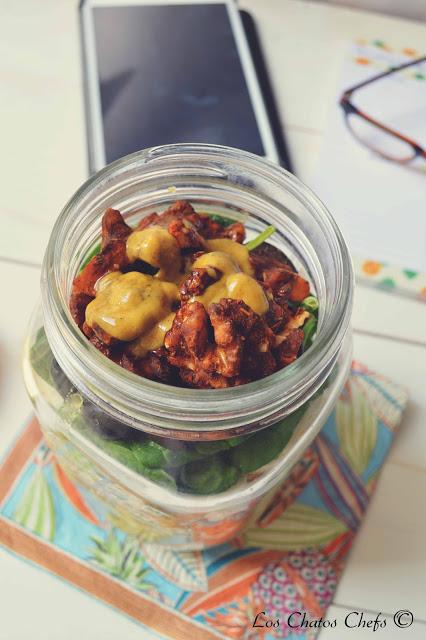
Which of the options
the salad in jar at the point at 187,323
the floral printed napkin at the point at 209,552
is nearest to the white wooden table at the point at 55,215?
the floral printed napkin at the point at 209,552

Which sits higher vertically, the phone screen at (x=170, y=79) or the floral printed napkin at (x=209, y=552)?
the phone screen at (x=170, y=79)

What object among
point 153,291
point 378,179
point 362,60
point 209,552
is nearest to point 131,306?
point 153,291

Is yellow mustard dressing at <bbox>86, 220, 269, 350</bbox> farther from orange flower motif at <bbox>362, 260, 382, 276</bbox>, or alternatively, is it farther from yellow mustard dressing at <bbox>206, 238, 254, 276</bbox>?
orange flower motif at <bbox>362, 260, 382, 276</bbox>

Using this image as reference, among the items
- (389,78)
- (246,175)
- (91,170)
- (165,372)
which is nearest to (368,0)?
(389,78)

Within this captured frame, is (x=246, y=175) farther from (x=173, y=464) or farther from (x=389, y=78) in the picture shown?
(x=389, y=78)

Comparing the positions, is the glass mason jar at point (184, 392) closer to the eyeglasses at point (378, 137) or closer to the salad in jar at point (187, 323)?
the salad in jar at point (187, 323)
